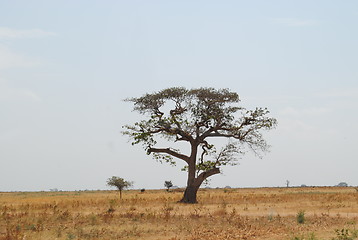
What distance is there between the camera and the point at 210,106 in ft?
136

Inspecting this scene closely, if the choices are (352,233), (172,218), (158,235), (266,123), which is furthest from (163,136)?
(352,233)

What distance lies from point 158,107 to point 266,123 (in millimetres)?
9726

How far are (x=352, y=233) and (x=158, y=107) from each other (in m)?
26.0

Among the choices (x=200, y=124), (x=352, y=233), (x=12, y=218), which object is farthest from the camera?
(x=200, y=124)

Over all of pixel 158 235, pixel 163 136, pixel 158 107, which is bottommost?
pixel 158 235

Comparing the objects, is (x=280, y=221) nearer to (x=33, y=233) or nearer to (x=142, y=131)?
(x=33, y=233)

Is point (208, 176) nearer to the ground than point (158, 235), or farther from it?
farther from it

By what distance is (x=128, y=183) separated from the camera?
65750mm

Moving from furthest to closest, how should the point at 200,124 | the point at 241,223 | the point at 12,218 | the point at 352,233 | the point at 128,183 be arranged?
the point at 128,183 → the point at 200,124 → the point at 12,218 → the point at 241,223 → the point at 352,233

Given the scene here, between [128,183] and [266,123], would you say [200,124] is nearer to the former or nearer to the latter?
[266,123]

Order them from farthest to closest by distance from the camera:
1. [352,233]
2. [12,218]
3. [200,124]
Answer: [200,124], [12,218], [352,233]

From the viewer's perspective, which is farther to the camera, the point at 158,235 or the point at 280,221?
the point at 280,221

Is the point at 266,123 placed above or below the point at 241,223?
above

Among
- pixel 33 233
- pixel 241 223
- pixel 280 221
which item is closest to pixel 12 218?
pixel 33 233
